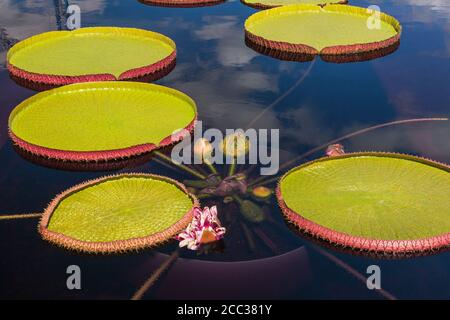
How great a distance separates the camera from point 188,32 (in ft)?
34.3

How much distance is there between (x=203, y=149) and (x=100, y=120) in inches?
56.7

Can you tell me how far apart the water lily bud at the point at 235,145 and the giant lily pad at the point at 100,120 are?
1.65 ft

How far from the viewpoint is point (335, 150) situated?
21.1 feet

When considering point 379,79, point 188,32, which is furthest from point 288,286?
point 188,32

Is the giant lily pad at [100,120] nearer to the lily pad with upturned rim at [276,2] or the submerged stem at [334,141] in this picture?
the submerged stem at [334,141]

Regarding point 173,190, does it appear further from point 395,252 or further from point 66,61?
point 66,61

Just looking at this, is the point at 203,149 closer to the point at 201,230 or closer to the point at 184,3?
the point at 201,230

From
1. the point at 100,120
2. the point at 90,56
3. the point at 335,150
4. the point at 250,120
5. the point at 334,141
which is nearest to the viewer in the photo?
the point at 335,150

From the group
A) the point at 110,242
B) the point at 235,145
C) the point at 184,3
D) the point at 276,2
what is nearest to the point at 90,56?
the point at 184,3

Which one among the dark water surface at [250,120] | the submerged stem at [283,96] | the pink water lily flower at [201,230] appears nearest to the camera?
the dark water surface at [250,120]

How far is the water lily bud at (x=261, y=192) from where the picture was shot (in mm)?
5758

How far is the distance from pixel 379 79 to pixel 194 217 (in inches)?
183

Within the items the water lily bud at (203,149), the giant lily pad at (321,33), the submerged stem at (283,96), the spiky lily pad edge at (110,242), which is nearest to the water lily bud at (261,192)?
the spiky lily pad edge at (110,242)

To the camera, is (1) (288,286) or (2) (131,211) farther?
(2) (131,211)
